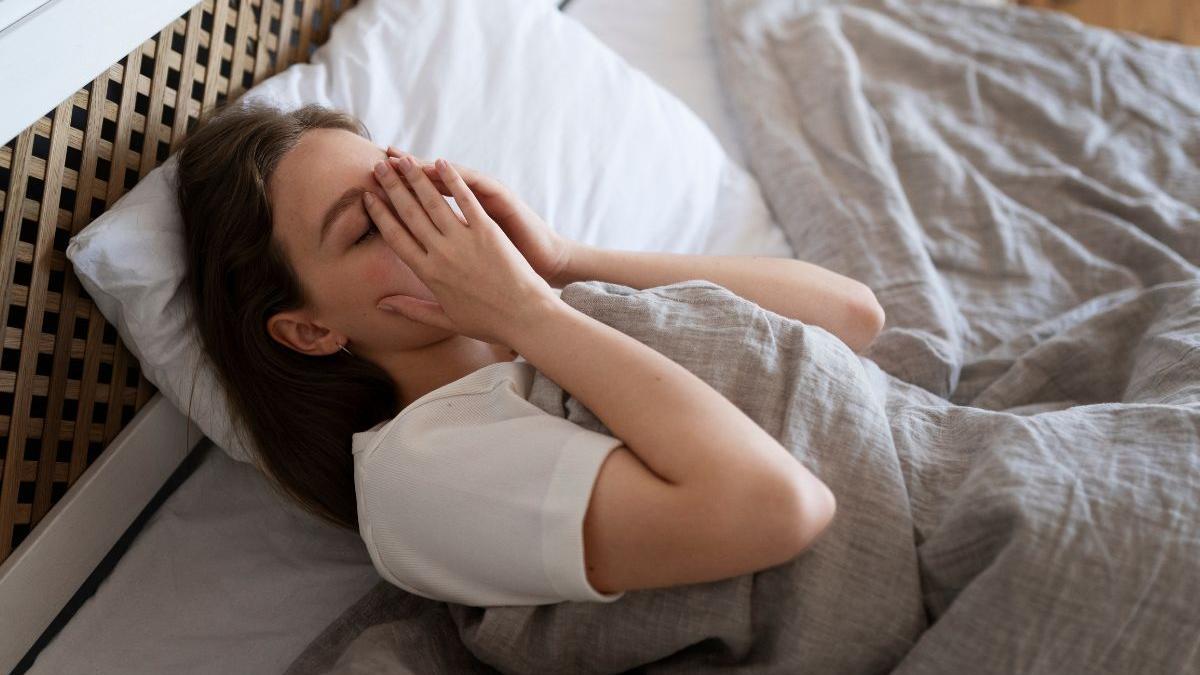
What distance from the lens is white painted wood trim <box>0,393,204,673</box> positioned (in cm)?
93

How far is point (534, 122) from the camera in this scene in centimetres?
131

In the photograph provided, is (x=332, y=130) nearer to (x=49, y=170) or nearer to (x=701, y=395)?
(x=49, y=170)

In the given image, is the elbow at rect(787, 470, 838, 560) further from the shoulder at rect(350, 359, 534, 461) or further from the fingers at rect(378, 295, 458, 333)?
the fingers at rect(378, 295, 458, 333)

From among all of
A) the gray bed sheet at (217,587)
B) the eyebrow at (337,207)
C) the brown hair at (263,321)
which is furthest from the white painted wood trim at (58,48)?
the gray bed sheet at (217,587)

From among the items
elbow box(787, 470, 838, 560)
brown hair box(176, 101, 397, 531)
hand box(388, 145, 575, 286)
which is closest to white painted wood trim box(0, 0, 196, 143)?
brown hair box(176, 101, 397, 531)

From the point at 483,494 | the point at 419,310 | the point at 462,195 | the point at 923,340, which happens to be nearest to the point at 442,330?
the point at 419,310

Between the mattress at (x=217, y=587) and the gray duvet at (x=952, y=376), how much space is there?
3.7 inches

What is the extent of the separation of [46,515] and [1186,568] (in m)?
1.09

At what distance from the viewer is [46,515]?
0.97 meters

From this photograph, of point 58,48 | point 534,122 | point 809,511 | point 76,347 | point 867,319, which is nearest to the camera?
point 809,511

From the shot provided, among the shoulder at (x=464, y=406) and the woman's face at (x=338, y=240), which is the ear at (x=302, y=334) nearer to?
the woman's face at (x=338, y=240)

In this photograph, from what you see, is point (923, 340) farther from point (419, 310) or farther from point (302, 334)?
point (302, 334)

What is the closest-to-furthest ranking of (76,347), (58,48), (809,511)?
1. (809,511)
2. (58,48)
3. (76,347)

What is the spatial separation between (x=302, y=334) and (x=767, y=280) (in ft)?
1.78
